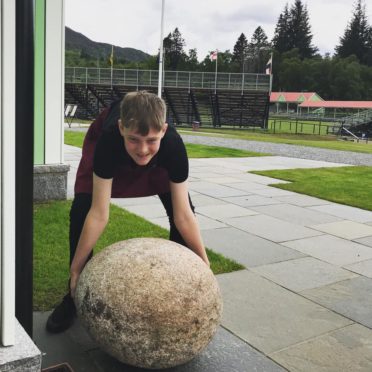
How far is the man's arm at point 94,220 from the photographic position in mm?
2945

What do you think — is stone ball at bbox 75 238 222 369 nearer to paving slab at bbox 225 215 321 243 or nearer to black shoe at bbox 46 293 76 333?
black shoe at bbox 46 293 76 333

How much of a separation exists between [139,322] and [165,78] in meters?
40.1

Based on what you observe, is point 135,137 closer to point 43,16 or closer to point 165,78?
point 43,16

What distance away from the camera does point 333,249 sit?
228 inches

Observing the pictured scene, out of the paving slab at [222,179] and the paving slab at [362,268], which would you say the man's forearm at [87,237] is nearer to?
the paving slab at [362,268]

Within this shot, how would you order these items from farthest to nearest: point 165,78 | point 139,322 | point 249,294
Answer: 1. point 165,78
2. point 249,294
3. point 139,322

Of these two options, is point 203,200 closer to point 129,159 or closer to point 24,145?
point 129,159

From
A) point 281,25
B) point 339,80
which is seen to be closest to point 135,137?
point 339,80

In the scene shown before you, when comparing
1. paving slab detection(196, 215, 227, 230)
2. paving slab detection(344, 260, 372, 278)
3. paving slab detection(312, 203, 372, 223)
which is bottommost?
paving slab detection(196, 215, 227, 230)

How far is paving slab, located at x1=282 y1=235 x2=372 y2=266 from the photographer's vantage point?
543 cm

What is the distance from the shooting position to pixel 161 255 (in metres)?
2.92

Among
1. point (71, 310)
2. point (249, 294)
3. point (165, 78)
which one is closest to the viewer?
point (71, 310)

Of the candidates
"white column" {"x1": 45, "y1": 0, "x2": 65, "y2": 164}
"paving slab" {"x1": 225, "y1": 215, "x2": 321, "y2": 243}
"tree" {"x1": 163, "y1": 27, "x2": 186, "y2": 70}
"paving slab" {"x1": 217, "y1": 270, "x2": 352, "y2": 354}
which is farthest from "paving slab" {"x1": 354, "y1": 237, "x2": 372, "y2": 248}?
"tree" {"x1": 163, "y1": 27, "x2": 186, "y2": 70}

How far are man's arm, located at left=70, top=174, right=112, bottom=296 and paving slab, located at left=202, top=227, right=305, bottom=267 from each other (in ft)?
7.51
